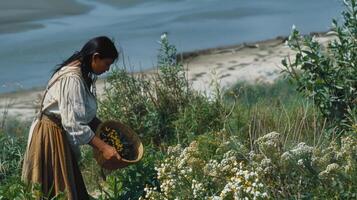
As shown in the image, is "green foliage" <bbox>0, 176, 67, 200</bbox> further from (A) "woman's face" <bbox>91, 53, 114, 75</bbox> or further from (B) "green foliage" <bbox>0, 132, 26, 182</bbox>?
(B) "green foliage" <bbox>0, 132, 26, 182</bbox>

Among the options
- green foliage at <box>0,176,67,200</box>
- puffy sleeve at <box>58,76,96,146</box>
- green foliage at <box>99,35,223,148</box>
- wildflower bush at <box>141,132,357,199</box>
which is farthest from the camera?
green foliage at <box>99,35,223,148</box>

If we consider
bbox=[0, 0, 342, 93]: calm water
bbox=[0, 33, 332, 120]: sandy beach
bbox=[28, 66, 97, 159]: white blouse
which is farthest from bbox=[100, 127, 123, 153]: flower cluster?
bbox=[0, 0, 342, 93]: calm water

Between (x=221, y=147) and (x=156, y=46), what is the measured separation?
34.8 ft

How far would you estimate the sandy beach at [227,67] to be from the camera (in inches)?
632

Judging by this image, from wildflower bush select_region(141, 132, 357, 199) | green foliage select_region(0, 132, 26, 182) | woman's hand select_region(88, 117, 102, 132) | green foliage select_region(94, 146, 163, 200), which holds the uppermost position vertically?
woman's hand select_region(88, 117, 102, 132)

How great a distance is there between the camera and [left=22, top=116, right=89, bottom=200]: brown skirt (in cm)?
816

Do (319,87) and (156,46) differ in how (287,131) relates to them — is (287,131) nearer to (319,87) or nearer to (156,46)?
(319,87)

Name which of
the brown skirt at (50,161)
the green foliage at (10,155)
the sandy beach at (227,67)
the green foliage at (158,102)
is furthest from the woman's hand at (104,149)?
the sandy beach at (227,67)

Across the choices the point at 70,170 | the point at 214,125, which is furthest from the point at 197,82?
the point at 70,170

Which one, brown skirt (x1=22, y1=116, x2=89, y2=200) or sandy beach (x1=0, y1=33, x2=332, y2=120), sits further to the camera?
sandy beach (x1=0, y1=33, x2=332, y2=120)

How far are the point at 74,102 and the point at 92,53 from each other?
0.40 meters

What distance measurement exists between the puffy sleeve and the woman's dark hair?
0.54ft

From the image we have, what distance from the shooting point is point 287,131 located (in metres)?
9.40

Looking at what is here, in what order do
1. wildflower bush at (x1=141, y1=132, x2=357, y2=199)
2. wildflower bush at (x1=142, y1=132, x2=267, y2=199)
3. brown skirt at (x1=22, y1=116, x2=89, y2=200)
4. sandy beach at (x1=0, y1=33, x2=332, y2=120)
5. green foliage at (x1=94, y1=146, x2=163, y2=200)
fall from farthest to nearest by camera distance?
sandy beach at (x1=0, y1=33, x2=332, y2=120) → green foliage at (x1=94, y1=146, x2=163, y2=200) → brown skirt at (x1=22, y1=116, x2=89, y2=200) → wildflower bush at (x1=142, y1=132, x2=267, y2=199) → wildflower bush at (x1=141, y1=132, x2=357, y2=199)
